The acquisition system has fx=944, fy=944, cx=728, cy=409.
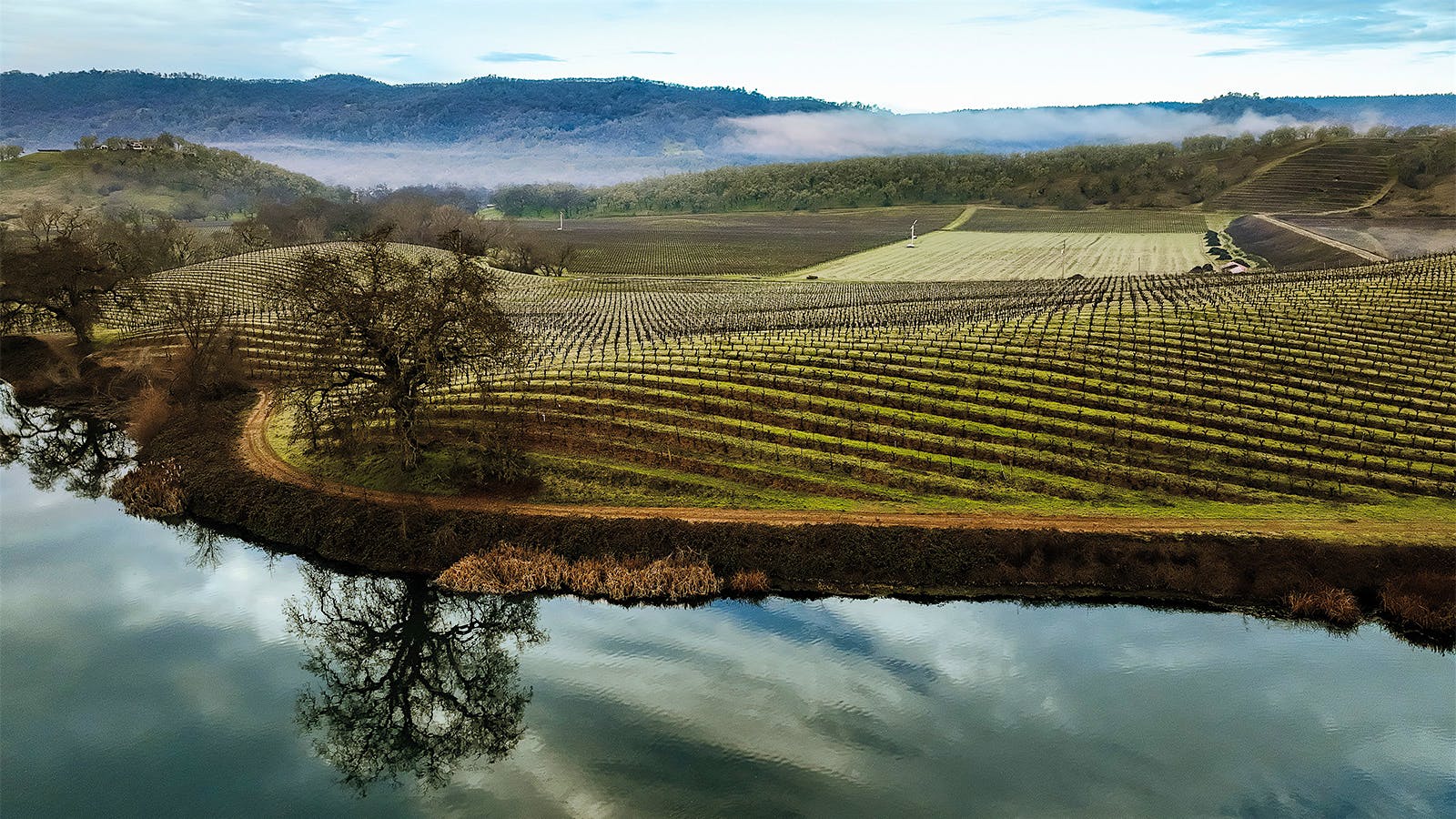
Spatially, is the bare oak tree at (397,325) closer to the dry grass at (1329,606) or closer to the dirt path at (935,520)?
the dirt path at (935,520)

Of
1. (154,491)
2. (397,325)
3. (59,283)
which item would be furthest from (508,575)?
(59,283)

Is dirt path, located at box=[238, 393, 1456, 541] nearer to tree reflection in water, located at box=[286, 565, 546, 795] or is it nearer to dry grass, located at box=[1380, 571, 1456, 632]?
dry grass, located at box=[1380, 571, 1456, 632]

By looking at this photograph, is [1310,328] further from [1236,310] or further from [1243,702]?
[1243,702]

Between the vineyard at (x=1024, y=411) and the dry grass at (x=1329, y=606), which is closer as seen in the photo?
the dry grass at (x=1329, y=606)

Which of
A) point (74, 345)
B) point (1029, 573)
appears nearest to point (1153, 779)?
point (1029, 573)

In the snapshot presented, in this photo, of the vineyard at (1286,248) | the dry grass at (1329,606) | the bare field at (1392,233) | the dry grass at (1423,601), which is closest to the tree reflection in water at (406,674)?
the dry grass at (1329,606)

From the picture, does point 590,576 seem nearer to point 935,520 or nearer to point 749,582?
point 749,582

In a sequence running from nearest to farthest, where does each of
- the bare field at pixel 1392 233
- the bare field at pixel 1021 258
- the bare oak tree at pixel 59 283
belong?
the bare oak tree at pixel 59 283 → the bare field at pixel 1392 233 → the bare field at pixel 1021 258
